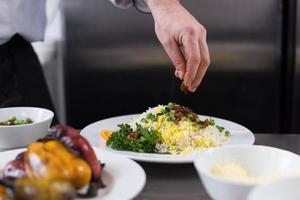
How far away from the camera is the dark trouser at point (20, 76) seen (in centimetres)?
156

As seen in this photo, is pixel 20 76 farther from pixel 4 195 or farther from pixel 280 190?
pixel 280 190

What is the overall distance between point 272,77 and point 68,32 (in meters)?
1.09

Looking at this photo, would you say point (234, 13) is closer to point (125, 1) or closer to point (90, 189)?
point (125, 1)

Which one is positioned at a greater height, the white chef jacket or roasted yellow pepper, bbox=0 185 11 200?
the white chef jacket

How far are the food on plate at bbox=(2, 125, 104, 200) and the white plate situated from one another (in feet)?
0.07

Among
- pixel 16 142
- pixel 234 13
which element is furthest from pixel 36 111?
pixel 234 13

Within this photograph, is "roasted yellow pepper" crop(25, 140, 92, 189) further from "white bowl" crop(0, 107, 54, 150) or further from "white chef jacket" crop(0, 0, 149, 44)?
"white chef jacket" crop(0, 0, 149, 44)

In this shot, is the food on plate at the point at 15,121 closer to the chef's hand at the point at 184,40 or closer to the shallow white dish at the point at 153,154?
the shallow white dish at the point at 153,154

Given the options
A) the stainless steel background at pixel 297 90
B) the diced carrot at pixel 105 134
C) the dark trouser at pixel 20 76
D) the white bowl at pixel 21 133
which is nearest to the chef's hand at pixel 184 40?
the diced carrot at pixel 105 134

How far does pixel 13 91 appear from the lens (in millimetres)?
1580

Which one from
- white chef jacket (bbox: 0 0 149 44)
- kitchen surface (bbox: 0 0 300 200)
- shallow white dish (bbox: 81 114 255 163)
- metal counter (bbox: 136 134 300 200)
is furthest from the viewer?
white chef jacket (bbox: 0 0 149 44)

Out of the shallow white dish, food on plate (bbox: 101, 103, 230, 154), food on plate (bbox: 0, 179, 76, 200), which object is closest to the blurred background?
the shallow white dish

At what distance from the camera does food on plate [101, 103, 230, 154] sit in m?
1.06

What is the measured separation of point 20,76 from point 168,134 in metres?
0.71
